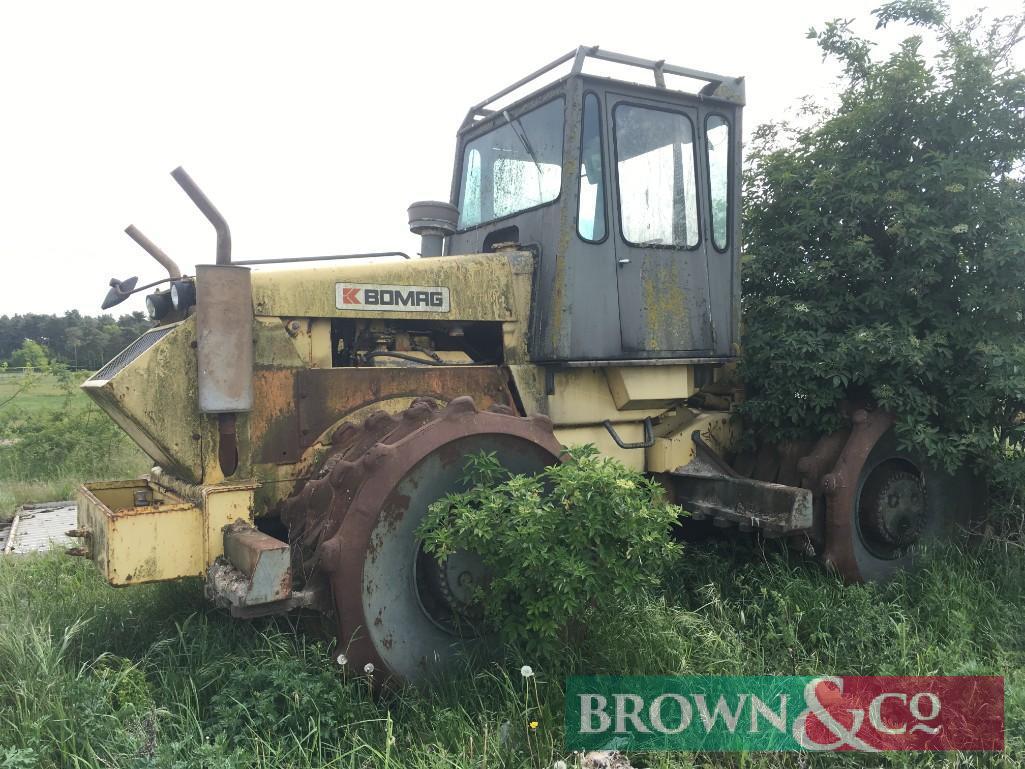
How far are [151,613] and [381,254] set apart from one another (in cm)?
215

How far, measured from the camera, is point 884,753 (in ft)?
9.56

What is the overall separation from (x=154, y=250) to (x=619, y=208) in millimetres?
2416

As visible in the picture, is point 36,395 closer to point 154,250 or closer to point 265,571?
point 154,250

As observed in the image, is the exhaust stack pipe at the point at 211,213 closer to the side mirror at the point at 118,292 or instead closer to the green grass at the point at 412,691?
the side mirror at the point at 118,292

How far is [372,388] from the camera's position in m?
3.81

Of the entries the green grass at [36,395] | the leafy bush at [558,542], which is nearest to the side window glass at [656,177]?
the leafy bush at [558,542]

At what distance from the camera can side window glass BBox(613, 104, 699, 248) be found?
4.43 meters

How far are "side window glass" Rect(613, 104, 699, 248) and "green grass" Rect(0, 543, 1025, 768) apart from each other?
1.95m

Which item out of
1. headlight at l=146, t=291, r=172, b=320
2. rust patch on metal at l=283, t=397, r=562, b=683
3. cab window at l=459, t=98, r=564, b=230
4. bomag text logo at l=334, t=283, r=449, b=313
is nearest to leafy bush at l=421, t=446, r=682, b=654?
rust patch on metal at l=283, t=397, r=562, b=683

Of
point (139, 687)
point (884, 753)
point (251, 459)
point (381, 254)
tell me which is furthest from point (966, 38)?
point (139, 687)

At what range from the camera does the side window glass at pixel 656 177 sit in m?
4.43

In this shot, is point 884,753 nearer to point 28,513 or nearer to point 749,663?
point 749,663

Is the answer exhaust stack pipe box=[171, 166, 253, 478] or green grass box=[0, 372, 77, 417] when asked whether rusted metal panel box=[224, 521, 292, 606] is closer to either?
exhaust stack pipe box=[171, 166, 253, 478]

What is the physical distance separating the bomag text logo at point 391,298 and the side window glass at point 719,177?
5.91 feet
